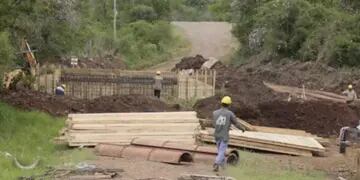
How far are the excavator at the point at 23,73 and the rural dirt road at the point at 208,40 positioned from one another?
2833 cm

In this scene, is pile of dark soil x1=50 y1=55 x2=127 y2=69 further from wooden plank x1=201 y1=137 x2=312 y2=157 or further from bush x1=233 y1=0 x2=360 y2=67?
wooden plank x1=201 y1=137 x2=312 y2=157

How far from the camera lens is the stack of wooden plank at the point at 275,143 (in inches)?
749

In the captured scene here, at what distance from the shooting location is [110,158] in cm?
1759

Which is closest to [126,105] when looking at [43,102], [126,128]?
[43,102]

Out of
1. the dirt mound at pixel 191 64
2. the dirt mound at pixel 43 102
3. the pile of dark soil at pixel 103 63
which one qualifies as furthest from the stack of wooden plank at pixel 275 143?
the dirt mound at pixel 191 64

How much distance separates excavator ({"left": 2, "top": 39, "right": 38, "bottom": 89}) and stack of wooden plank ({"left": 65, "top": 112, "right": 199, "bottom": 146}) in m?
6.21

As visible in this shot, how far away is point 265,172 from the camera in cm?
1622

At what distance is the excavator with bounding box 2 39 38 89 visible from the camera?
85.5ft

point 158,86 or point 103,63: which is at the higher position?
point 158,86

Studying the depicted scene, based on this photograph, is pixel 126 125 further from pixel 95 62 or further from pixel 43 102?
pixel 95 62

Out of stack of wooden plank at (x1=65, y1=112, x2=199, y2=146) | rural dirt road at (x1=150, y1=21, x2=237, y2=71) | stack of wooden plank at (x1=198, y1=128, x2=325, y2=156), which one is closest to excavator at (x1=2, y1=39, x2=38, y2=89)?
stack of wooden plank at (x1=65, y1=112, x2=199, y2=146)

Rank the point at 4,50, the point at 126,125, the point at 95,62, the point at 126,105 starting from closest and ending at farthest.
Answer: the point at 126,125 < the point at 4,50 < the point at 126,105 < the point at 95,62

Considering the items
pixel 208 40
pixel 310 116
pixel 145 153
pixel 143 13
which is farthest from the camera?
pixel 208 40

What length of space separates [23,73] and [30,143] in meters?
10.8
